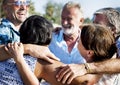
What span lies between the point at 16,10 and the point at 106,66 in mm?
1897

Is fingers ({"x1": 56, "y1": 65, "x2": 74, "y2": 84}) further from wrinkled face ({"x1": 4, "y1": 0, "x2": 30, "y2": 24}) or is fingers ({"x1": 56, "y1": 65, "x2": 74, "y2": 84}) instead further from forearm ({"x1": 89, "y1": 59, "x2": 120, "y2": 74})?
wrinkled face ({"x1": 4, "y1": 0, "x2": 30, "y2": 24})

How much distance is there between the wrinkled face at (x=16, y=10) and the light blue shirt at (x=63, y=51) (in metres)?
0.49

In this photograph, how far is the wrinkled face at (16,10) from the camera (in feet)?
16.2

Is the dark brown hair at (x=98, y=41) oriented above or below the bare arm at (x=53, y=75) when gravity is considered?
above

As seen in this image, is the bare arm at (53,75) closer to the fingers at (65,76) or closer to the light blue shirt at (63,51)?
the fingers at (65,76)

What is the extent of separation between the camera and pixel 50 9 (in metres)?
65.4

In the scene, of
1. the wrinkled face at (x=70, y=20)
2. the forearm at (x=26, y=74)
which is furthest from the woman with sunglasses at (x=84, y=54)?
the wrinkled face at (x=70, y=20)

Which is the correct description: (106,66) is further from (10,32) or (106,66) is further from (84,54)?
(10,32)

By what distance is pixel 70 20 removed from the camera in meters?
5.59

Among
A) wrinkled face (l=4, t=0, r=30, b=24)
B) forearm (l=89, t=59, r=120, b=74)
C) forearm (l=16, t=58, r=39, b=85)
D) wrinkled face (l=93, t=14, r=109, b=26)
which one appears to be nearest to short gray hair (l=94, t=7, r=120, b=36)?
wrinkled face (l=93, t=14, r=109, b=26)

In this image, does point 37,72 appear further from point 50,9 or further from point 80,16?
point 50,9

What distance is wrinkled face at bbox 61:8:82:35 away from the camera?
5.36 metres

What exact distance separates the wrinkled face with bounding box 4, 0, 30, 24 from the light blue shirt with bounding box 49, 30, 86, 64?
0.49 metres

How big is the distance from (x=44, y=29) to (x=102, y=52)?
0.53 metres
